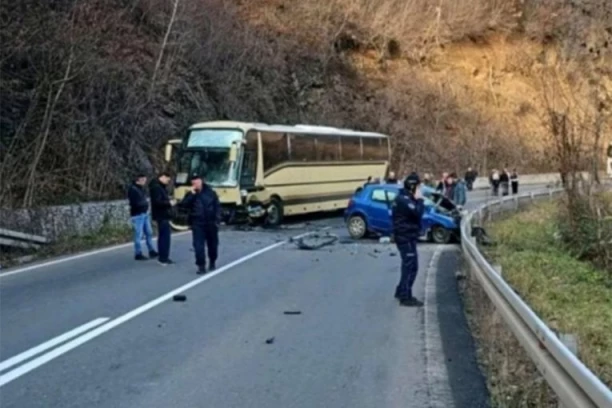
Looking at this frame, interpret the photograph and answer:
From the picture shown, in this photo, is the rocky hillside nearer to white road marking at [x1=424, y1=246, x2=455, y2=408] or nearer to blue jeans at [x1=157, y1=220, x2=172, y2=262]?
blue jeans at [x1=157, y1=220, x2=172, y2=262]

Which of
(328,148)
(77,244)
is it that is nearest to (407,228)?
(77,244)

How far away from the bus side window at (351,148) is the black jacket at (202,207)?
22.5m

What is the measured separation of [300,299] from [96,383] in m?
5.74

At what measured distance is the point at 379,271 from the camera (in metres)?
17.5

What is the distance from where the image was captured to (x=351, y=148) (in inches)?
1566

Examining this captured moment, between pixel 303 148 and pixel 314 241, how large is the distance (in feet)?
37.9

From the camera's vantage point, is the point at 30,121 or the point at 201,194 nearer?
the point at 201,194

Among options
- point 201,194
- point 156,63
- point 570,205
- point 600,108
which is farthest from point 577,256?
point 156,63

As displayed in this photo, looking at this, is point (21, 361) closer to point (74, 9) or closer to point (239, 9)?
point (74, 9)

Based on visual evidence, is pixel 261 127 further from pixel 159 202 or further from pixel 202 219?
pixel 202 219

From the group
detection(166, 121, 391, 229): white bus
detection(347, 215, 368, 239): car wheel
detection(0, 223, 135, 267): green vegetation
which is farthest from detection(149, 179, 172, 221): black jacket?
detection(166, 121, 391, 229): white bus

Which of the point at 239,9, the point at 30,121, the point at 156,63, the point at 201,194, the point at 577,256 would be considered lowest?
the point at 577,256

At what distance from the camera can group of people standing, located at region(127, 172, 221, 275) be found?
16.3 m

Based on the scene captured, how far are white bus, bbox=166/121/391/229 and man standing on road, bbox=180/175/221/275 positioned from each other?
456 inches
